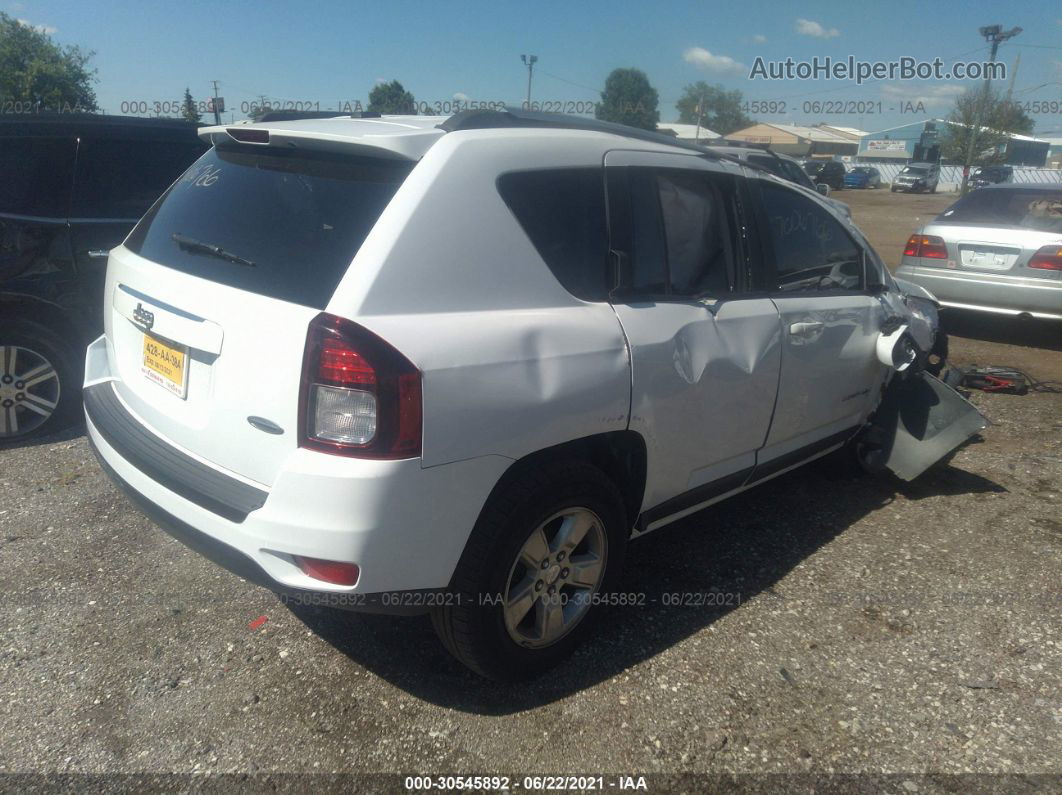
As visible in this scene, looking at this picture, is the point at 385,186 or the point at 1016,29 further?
the point at 1016,29

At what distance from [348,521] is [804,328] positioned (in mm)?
2292

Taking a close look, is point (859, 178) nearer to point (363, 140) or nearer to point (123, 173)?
point (123, 173)

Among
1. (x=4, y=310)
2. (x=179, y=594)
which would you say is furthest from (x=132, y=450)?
(x=4, y=310)

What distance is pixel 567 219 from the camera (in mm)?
2613

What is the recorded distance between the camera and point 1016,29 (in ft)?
112

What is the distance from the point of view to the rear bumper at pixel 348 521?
2.09 meters

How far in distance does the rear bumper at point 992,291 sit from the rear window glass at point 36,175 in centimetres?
747

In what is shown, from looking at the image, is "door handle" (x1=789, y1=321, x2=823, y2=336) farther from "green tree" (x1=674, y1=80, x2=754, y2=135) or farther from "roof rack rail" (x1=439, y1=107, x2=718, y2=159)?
"green tree" (x1=674, y1=80, x2=754, y2=135)

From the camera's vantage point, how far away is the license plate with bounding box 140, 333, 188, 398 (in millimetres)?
2467

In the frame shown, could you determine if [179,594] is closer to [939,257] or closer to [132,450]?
[132,450]

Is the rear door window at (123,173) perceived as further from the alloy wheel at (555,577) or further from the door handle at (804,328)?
the door handle at (804,328)

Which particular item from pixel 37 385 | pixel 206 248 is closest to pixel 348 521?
pixel 206 248

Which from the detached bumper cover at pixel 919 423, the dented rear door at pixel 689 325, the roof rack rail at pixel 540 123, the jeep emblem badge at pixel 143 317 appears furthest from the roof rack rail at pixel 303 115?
the detached bumper cover at pixel 919 423

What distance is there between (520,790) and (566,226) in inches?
69.1
